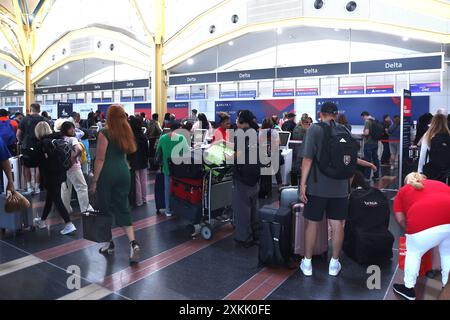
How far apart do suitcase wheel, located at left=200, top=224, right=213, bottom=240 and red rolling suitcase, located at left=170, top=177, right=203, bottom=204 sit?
1.04ft

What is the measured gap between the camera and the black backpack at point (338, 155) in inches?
130

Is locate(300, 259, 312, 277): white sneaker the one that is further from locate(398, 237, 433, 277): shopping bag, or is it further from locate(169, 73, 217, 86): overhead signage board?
locate(169, 73, 217, 86): overhead signage board

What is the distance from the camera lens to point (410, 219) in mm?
2854

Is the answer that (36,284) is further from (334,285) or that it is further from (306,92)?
(306,92)

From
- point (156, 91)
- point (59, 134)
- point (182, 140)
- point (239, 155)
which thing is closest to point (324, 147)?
point (239, 155)

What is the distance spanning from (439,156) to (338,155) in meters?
2.31

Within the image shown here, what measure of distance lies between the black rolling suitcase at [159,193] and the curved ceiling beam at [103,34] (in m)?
10.6

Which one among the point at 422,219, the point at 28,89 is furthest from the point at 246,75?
the point at 28,89

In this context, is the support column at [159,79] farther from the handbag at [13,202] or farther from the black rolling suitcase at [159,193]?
the handbag at [13,202]

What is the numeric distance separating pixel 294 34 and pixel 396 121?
4636 millimetres

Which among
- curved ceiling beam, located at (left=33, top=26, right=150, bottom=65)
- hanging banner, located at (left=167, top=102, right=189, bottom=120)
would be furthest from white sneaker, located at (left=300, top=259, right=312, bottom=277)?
hanging banner, located at (left=167, top=102, right=189, bottom=120)

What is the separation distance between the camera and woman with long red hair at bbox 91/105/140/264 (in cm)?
372

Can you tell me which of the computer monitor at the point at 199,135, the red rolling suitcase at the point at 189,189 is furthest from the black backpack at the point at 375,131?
the red rolling suitcase at the point at 189,189

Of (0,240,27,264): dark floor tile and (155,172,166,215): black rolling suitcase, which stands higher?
(155,172,166,215): black rolling suitcase
